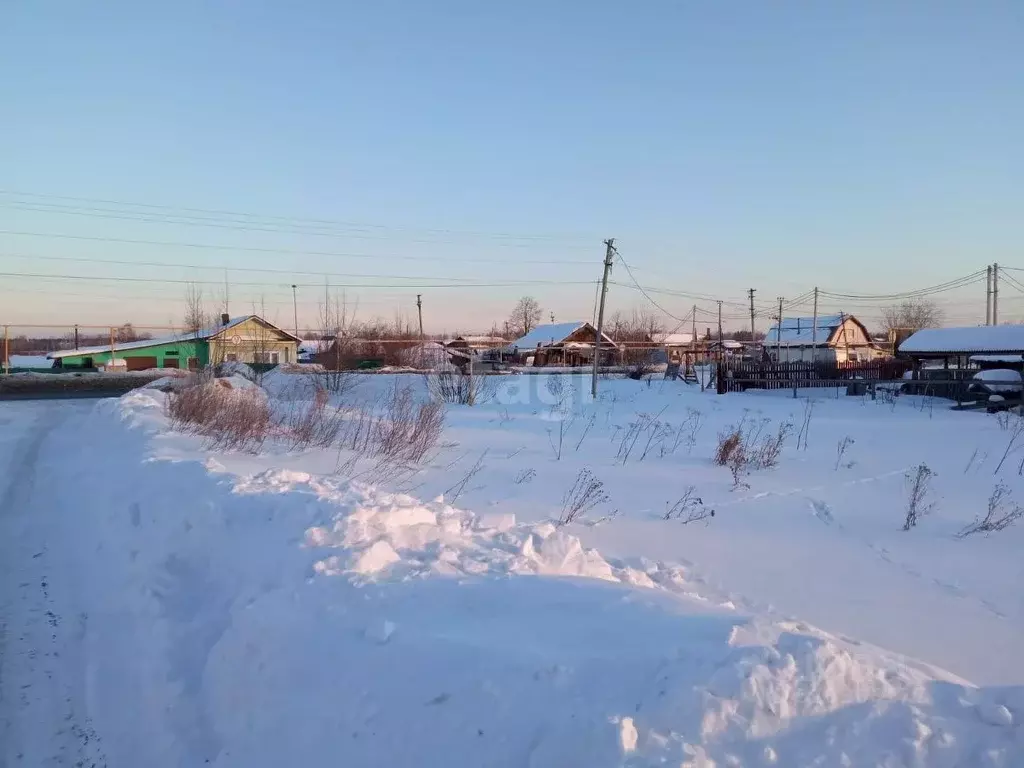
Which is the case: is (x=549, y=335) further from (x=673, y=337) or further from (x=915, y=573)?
(x=915, y=573)

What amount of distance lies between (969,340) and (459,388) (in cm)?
2231

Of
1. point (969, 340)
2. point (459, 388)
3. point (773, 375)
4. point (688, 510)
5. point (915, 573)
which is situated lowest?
point (915, 573)

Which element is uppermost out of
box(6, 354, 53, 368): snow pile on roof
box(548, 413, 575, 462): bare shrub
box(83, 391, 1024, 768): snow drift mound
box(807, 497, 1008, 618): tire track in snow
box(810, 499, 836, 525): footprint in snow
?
box(6, 354, 53, 368): snow pile on roof

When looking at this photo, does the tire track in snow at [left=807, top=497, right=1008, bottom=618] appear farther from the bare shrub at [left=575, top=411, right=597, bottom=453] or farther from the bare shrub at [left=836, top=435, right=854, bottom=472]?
the bare shrub at [left=575, top=411, right=597, bottom=453]

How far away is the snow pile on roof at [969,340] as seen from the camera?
27547 mm

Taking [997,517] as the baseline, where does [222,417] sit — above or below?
above

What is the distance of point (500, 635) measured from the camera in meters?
3.17

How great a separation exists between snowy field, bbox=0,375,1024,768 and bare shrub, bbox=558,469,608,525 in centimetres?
6

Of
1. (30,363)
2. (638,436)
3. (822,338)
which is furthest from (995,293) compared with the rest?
(30,363)

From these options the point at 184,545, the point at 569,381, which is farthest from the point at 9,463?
the point at 569,381

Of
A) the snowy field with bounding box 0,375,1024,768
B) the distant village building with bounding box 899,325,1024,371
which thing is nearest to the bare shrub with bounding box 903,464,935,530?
the snowy field with bounding box 0,375,1024,768

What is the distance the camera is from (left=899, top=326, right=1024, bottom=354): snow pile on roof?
27.5 metres

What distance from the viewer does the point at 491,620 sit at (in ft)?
11.1

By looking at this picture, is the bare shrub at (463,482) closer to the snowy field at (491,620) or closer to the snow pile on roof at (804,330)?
the snowy field at (491,620)
